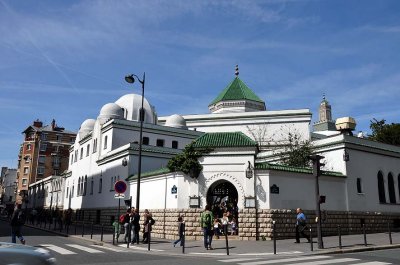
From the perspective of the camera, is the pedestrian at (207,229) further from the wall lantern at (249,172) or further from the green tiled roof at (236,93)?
the green tiled roof at (236,93)

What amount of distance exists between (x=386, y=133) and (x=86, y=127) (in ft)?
119

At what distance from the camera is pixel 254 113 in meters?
42.8

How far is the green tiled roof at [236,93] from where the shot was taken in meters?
46.9

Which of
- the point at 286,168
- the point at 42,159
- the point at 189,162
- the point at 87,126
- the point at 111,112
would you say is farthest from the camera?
the point at 42,159

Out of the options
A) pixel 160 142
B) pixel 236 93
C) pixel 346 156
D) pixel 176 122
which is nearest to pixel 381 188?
pixel 346 156

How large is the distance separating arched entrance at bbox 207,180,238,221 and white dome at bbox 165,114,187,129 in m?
20.0

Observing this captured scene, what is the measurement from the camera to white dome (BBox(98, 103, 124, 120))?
3903 cm

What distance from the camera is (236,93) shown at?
1870 inches

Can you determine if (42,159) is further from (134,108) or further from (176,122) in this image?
(176,122)

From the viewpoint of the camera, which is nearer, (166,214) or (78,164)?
(166,214)

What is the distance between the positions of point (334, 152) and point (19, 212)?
66.0 ft

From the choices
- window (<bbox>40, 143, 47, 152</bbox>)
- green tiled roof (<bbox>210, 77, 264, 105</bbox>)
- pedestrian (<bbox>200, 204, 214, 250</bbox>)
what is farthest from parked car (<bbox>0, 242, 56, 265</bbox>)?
window (<bbox>40, 143, 47, 152</bbox>)

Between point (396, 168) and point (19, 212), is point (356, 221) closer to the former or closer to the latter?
point (396, 168)

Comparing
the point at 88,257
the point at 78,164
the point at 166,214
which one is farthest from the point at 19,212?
the point at 78,164
